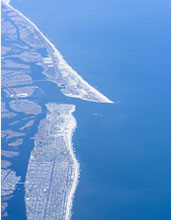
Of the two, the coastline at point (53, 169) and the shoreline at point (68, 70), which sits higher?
the shoreline at point (68, 70)

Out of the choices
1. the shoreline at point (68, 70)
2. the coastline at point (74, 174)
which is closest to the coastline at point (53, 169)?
the coastline at point (74, 174)

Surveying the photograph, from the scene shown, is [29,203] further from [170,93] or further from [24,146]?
[170,93]

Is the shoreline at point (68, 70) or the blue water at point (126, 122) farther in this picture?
the shoreline at point (68, 70)

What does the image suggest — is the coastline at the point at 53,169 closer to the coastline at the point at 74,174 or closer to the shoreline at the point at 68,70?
the coastline at the point at 74,174

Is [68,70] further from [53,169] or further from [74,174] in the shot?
Answer: [74,174]

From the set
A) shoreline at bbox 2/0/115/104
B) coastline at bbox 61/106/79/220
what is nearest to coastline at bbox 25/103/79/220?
coastline at bbox 61/106/79/220

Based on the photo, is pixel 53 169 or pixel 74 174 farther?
pixel 53 169

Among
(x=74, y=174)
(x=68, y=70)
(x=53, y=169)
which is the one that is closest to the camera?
(x=74, y=174)

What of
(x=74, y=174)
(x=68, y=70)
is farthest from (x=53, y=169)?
(x=68, y=70)
